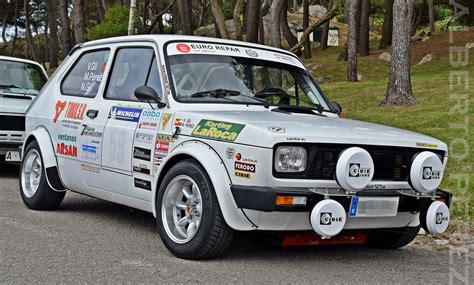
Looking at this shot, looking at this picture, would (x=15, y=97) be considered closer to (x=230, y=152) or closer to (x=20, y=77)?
(x=20, y=77)

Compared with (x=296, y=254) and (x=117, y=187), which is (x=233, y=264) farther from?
(x=117, y=187)

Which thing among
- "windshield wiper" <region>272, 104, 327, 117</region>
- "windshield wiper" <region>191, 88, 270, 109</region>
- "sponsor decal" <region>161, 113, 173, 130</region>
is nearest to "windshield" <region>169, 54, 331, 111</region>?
"windshield wiper" <region>191, 88, 270, 109</region>

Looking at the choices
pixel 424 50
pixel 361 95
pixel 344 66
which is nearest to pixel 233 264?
pixel 361 95

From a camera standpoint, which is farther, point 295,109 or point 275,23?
point 275,23

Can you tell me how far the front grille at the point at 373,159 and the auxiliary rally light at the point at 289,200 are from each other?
159 millimetres

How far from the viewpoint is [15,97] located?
37.1 ft

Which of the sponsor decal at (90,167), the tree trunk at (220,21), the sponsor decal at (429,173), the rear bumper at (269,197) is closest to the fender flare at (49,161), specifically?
the sponsor decal at (90,167)

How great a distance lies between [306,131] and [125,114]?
A: 1990mm

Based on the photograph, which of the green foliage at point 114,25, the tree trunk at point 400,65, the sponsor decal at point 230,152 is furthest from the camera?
the green foliage at point 114,25

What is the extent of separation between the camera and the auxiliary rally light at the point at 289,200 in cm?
507

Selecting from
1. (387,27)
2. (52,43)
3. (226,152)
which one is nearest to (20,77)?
(226,152)

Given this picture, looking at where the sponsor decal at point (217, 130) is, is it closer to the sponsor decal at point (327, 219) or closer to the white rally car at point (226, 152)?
the white rally car at point (226, 152)

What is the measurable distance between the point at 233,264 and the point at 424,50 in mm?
27881

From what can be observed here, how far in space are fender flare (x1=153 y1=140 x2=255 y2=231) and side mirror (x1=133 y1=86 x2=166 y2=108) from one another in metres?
0.71
